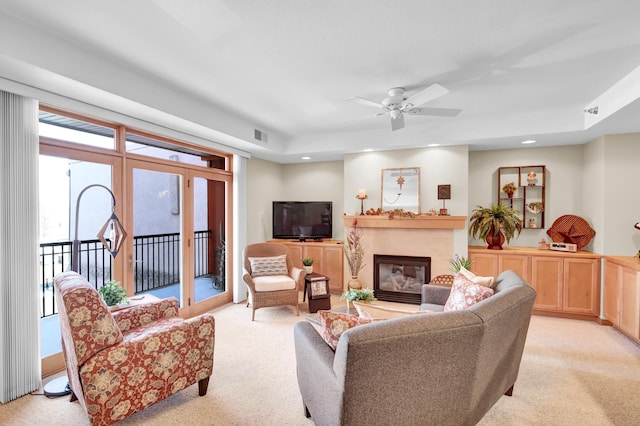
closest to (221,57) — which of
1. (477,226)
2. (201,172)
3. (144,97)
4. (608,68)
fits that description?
(144,97)

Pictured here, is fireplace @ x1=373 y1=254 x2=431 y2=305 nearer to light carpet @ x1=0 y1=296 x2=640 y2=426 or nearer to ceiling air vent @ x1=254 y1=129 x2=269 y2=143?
light carpet @ x1=0 y1=296 x2=640 y2=426

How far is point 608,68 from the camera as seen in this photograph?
2.62 m

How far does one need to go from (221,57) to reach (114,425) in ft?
9.33

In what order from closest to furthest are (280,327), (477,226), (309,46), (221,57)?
1. (309,46)
2. (221,57)
3. (280,327)
4. (477,226)

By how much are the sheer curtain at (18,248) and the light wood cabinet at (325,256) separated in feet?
11.6

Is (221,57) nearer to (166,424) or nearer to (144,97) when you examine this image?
(144,97)

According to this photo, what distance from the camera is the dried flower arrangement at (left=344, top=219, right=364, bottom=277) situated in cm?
504

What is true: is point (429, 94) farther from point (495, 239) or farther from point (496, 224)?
point (495, 239)

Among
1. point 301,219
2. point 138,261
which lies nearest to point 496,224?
point 301,219

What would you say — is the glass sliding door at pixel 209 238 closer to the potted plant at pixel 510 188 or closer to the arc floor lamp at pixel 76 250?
the arc floor lamp at pixel 76 250

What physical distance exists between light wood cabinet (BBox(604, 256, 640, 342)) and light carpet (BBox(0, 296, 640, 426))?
0.21 metres

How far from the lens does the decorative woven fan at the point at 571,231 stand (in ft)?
13.9

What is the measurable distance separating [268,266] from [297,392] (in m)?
2.20

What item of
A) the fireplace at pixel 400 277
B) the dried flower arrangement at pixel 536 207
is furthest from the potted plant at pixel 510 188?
the fireplace at pixel 400 277
